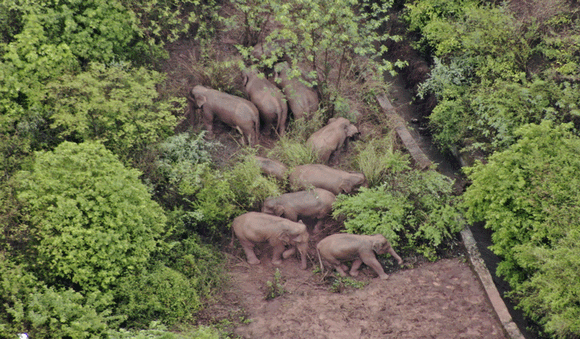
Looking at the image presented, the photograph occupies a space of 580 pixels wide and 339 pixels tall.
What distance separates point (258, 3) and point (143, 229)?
6.64 meters

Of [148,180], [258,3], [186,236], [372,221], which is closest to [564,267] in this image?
[372,221]

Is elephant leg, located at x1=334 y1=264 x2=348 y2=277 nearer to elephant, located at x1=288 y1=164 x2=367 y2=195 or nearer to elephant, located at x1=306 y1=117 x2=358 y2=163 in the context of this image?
elephant, located at x1=288 y1=164 x2=367 y2=195

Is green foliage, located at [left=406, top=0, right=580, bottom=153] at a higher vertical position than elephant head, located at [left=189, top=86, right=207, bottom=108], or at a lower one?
higher

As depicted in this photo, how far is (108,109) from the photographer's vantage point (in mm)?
9055

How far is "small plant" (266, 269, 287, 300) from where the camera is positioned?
825 centimetres

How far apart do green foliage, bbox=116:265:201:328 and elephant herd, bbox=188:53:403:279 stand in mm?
1465

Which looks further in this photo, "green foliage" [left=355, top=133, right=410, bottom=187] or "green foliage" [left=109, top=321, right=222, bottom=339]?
"green foliage" [left=355, top=133, right=410, bottom=187]

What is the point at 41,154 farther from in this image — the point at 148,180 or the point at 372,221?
the point at 372,221

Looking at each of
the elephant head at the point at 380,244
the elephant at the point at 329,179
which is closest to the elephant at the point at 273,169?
the elephant at the point at 329,179

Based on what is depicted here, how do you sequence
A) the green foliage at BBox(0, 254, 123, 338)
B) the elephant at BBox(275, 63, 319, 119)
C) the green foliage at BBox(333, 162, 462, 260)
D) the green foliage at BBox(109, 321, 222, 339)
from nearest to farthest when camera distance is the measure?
the green foliage at BBox(0, 254, 123, 338) → the green foliage at BBox(109, 321, 222, 339) → the green foliage at BBox(333, 162, 462, 260) → the elephant at BBox(275, 63, 319, 119)

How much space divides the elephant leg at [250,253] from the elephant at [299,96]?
3403mm

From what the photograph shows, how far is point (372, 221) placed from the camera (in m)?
8.88

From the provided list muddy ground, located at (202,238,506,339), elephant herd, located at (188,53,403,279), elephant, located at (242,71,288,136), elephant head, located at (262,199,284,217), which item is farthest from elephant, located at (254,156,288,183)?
muddy ground, located at (202,238,506,339)

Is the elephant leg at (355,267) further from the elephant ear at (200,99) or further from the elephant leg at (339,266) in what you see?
the elephant ear at (200,99)
